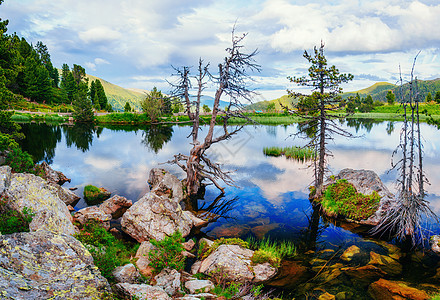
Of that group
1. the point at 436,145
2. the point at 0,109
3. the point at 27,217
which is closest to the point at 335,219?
the point at 27,217

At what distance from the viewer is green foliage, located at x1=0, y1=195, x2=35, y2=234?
897 centimetres

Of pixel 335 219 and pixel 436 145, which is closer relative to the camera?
pixel 335 219

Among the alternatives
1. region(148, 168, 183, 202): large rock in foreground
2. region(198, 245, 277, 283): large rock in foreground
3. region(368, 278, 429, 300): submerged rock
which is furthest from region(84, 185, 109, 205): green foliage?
region(368, 278, 429, 300): submerged rock

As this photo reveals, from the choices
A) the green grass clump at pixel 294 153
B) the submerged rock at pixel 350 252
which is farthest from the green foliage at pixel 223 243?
the green grass clump at pixel 294 153

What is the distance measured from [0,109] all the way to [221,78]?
16495 millimetres

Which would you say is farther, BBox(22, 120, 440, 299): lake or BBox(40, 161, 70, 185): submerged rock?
BBox(40, 161, 70, 185): submerged rock

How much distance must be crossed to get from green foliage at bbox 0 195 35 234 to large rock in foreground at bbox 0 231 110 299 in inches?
146

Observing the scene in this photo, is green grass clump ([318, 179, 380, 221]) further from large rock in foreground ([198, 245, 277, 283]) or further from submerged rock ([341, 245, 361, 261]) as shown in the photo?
large rock in foreground ([198, 245, 277, 283])

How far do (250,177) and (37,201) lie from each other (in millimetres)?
18994

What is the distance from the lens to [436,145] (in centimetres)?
4300

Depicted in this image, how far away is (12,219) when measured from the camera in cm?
916

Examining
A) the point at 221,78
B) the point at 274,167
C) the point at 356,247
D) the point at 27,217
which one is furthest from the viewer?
the point at 274,167

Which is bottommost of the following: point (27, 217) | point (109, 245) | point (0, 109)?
point (109, 245)

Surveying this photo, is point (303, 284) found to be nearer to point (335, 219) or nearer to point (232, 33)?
Answer: point (335, 219)
